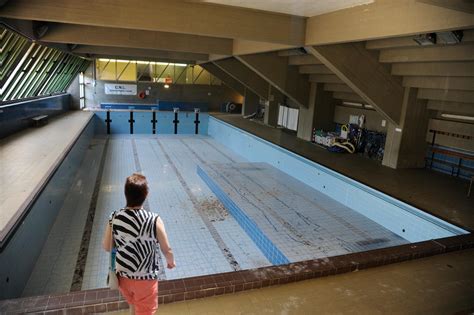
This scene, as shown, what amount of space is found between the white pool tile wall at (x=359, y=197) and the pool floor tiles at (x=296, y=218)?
4.7 inches

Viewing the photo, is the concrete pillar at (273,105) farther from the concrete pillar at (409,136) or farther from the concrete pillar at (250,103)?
the concrete pillar at (409,136)

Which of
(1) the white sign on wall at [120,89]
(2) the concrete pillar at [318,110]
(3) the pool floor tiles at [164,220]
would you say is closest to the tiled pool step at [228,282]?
(3) the pool floor tiles at [164,220]

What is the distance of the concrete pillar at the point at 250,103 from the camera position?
13242mm

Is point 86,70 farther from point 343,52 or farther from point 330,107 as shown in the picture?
point 343,52

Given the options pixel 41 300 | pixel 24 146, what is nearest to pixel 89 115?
pixel 24 146

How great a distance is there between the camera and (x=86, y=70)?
1298cm

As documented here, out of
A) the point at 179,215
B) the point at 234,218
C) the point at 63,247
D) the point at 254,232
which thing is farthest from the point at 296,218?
the point at 63,247

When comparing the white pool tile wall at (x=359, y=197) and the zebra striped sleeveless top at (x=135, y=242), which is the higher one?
the zebra striped sleeveless top at (x=135, y=242)

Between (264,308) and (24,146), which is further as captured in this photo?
(24,146)

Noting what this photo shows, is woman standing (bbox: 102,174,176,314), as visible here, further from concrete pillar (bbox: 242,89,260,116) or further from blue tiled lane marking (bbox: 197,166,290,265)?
concrete pillar (bbox: 242,89,260,116)

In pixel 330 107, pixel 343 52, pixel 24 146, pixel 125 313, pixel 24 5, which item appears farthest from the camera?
pixel 330 107

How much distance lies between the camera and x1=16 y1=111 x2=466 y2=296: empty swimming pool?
379cm

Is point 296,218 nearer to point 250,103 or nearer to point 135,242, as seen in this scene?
point 135,242

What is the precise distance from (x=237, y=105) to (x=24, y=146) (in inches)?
418
